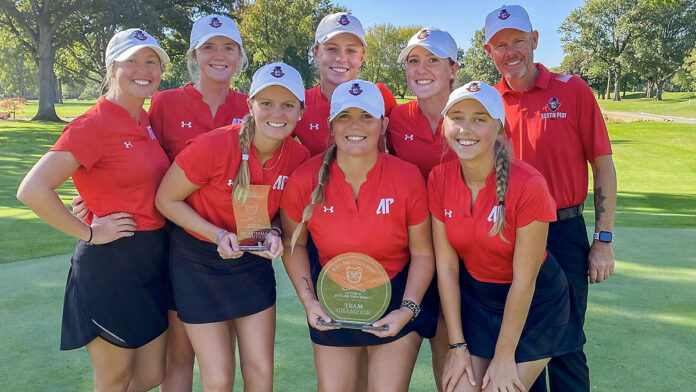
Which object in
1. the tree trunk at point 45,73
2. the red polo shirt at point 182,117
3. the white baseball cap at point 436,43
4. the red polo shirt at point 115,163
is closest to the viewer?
the red polo shirt at point 115,163

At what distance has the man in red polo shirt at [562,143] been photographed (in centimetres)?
324

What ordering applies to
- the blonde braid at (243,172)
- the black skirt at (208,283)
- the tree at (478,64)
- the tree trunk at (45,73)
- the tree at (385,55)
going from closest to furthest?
the blonde braid at (243,172) < the black skirt at (208,283) < the tree trunk at (45,73) < the tree at (478,64) < the tree at (385,55)

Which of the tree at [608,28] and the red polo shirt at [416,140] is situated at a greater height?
the tree at [608,28]

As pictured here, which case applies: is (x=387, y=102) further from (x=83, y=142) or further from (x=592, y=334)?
(x=592, y=334)

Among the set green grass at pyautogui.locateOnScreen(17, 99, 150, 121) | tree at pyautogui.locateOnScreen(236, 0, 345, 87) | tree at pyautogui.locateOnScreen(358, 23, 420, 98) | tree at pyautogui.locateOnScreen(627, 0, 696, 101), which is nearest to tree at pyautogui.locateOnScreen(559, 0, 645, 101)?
tree at pyautogui.locateOnScreen(627, 0, 696, 101)

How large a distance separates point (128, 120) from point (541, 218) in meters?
2.13

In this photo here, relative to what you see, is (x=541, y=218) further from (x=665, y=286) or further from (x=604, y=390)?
(x=665, y=286)

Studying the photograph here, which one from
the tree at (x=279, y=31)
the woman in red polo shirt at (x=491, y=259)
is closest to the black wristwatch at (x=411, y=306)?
the woman in red polo shirt at (x=491, y=259)

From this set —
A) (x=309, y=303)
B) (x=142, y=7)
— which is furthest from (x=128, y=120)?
(x=142, y=7)

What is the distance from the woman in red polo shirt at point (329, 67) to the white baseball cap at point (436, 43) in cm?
43

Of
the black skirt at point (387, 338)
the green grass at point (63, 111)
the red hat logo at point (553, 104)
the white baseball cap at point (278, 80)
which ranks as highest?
the green grass at point (63, 111)

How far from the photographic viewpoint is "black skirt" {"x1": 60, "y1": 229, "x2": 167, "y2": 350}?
274 centimetres

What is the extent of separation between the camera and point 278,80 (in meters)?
2.72

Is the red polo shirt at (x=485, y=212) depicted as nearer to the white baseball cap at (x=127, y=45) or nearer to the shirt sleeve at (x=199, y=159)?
the shirt sleeve at (x=199, y=159)
